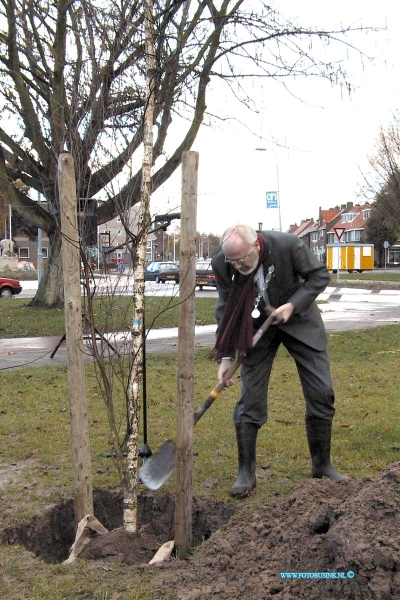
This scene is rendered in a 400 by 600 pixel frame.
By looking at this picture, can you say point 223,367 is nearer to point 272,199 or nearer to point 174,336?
point 174,336

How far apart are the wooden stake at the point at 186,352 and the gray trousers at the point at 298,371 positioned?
940 mm

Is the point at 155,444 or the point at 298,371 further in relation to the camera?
the point at 155,444

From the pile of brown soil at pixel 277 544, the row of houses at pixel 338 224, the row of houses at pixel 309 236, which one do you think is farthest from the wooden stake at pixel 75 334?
the row of houses at pixel 338 224

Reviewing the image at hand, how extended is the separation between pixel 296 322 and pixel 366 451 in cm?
138

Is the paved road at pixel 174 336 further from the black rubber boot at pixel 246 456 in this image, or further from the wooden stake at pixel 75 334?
the black rubber boot at pixel 246 456

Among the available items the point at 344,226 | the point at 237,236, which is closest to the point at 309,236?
the point at 237,236

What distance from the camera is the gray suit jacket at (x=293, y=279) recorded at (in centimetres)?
435

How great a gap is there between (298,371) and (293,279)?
0.61 metres

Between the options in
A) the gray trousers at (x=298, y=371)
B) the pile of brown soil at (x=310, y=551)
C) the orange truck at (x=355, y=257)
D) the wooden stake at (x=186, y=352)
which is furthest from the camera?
the orange truck at (x=355, y=257)

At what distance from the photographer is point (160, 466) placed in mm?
4188

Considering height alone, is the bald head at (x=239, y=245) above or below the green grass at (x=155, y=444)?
above

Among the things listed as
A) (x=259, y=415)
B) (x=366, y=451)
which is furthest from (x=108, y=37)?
(x=366, y=451)

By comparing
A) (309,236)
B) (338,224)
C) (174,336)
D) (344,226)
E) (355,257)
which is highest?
(338,224)

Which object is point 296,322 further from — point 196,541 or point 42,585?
point 42,585
